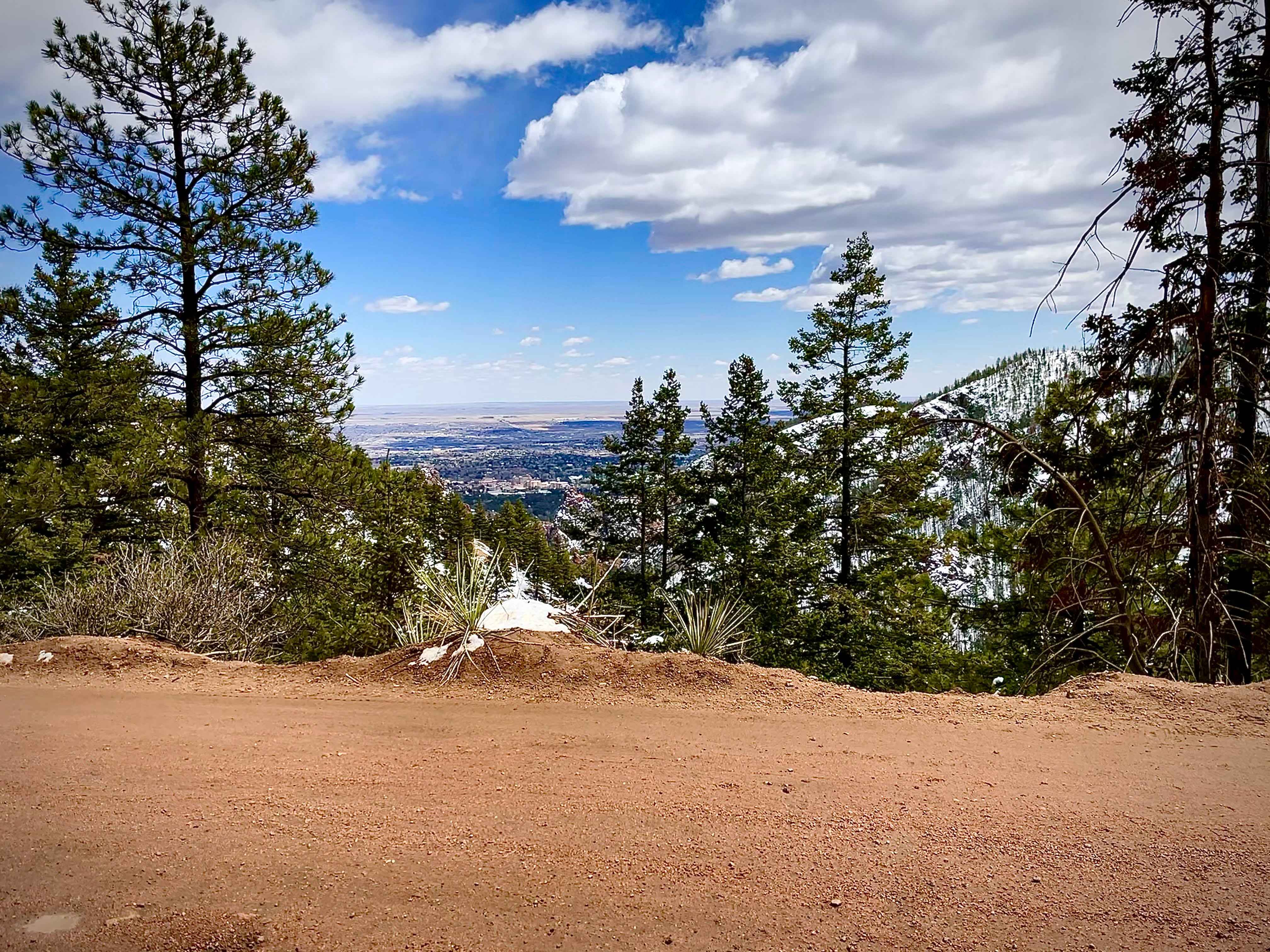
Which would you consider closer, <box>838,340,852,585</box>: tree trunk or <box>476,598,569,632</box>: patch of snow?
<box>476,598,569,632</box>: patch of snow

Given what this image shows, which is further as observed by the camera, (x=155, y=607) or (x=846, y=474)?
(x=846, y=474)

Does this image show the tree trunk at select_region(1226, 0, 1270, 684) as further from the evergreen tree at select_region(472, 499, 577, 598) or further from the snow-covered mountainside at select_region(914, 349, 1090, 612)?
the evergreen tree at select_region(472, 499, 577, 598)

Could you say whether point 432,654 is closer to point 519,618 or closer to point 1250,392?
point 519,618

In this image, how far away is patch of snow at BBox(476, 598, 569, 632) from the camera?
6.27 meters

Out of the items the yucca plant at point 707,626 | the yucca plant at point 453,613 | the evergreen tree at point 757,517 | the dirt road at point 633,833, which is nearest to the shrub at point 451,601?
the yucca plant at point 453,613

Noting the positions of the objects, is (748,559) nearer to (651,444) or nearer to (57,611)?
(651,444)

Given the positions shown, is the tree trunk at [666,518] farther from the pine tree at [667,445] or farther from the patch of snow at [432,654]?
the patch of snow at [432,654]

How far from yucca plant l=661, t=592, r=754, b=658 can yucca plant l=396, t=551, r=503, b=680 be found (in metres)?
1.73

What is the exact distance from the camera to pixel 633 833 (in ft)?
10.5

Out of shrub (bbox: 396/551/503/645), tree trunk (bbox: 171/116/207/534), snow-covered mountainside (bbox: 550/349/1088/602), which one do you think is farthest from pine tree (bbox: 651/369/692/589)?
shrub (bbox: 396/551/503/645)

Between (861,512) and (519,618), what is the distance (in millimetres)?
13826

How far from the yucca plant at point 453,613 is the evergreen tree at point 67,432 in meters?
7.42

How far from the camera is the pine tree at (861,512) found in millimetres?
19047

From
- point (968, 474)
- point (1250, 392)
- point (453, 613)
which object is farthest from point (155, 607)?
point (1250, 392)
